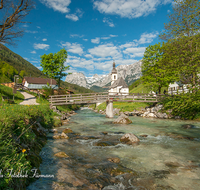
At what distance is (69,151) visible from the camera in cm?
771

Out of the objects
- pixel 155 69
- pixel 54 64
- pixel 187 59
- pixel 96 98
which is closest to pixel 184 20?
pixel 187 59

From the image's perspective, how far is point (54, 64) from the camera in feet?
119

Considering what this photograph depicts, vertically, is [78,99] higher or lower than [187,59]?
lower

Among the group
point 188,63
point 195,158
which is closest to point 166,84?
point 188,63

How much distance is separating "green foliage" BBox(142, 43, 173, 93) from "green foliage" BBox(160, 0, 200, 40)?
8328 mm

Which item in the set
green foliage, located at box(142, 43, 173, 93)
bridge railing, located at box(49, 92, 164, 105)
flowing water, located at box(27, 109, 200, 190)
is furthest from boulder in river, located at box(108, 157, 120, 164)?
green foliage, located at box(142, 43, 173, 93)

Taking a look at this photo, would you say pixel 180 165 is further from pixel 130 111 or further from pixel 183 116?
pixel 130 111

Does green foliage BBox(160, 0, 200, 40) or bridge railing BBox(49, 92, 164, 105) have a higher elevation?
green foliage BBox(160, 0, 200, 40)

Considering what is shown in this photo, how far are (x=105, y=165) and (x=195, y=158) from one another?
4731 mm

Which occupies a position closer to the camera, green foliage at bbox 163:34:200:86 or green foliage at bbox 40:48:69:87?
green foliage at bbox 163:34:200:86

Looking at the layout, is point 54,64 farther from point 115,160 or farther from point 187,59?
point 115,160

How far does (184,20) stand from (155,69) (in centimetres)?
1089

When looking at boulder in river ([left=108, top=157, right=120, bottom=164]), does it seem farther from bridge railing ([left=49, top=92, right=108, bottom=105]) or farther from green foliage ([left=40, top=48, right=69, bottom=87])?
green foliage ([left=40, top=48, right=69, bottom=87])

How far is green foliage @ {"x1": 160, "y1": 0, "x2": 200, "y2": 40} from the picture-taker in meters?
18.3
